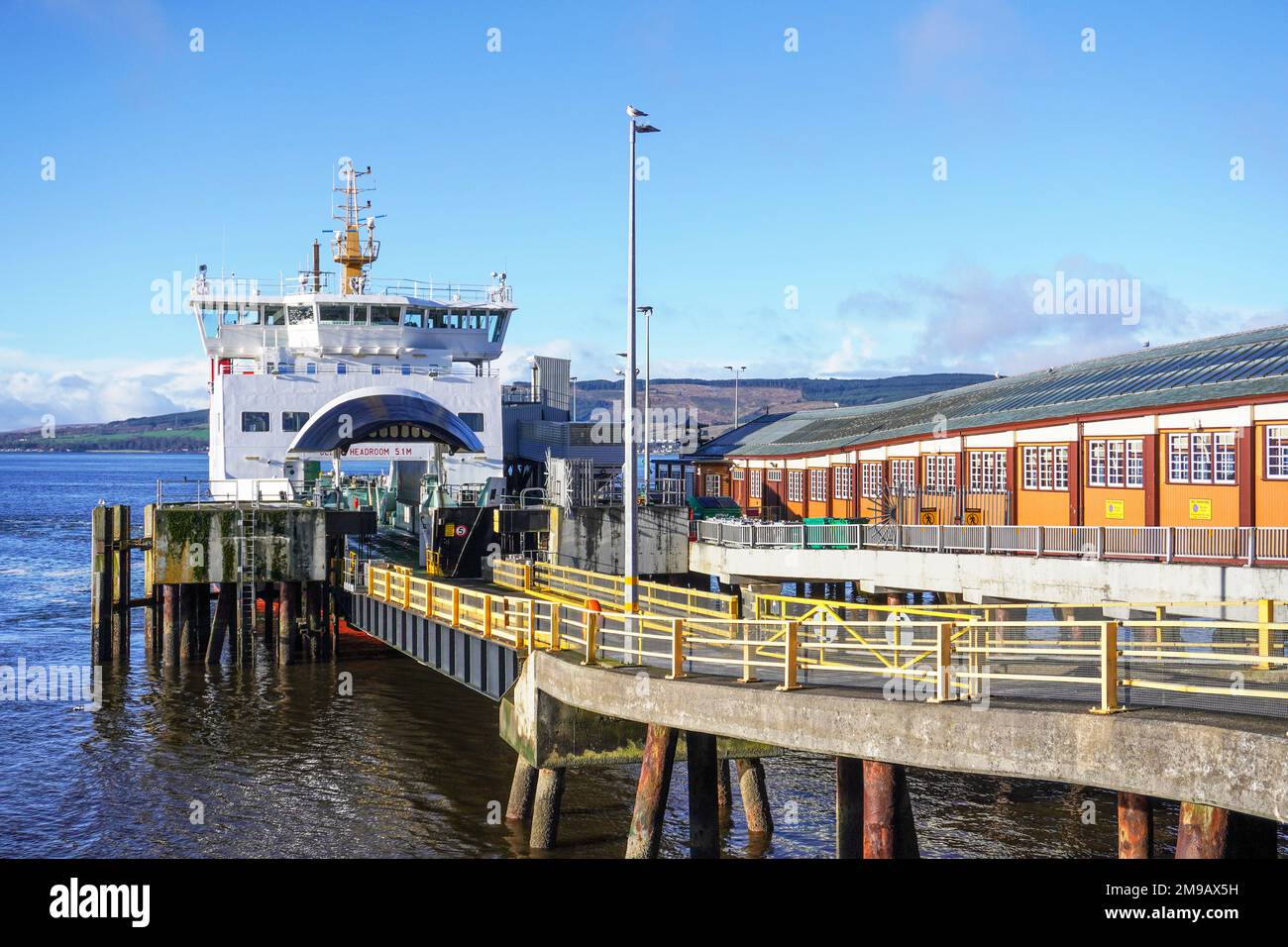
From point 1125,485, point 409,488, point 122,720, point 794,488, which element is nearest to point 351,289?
point 409,488

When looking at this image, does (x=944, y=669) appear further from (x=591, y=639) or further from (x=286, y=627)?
(x=286, y=627)

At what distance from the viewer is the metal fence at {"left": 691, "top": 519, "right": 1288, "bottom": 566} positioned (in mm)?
24969

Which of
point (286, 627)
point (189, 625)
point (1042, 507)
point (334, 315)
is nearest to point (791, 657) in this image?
point (1042, 507)

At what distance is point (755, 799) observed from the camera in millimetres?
22875

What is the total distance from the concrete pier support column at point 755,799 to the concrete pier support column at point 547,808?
3778 mm

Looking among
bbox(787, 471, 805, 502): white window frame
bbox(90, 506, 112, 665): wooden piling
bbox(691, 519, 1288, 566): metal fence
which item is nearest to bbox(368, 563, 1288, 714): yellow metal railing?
bbox(691, 519, 1288, 566): metal fence

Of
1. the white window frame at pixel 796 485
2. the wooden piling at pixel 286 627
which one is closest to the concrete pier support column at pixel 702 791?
the wooden piling at pixel 286 627

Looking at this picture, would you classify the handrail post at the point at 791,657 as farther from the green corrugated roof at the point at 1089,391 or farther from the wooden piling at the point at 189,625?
the wooden piling at the point at 189,625

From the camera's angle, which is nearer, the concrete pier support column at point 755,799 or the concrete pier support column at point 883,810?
the concrete pier support column at point 883,810

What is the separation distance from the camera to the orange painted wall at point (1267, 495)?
25438mm

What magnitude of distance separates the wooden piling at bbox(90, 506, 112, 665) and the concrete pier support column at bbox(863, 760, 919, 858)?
1142 inches
